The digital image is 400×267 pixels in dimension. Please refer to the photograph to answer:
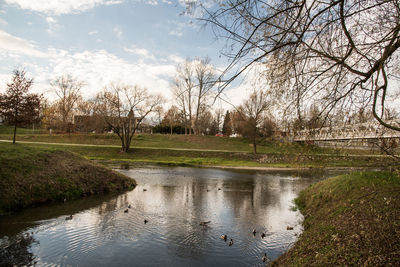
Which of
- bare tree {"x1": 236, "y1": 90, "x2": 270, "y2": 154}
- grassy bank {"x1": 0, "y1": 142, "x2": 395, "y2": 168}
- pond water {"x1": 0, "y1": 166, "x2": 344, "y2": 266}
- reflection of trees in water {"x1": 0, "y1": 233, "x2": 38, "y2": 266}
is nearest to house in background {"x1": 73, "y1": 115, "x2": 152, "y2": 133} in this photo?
grassy bank {"x1": 0, "y1": 142, "x2": 395, "y2": 168}

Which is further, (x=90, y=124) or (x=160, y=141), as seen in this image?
(x=90, y=124)

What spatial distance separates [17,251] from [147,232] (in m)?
3.60

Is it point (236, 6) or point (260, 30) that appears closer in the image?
point (236, 6)

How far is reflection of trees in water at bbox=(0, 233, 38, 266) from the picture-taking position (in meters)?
6.63

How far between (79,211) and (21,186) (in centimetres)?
265

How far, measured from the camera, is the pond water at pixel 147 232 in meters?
7.25

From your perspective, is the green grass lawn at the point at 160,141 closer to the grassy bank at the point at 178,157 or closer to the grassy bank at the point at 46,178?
the grassy bank at the point at 178,157

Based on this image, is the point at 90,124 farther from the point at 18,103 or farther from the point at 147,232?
the point at 147,232

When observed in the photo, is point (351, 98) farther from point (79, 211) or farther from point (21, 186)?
point (21, 186)

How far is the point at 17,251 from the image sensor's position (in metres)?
7.24

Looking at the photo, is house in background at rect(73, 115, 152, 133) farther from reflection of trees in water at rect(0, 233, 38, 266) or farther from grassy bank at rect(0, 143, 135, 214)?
reflection of trees in water at rect(0, 233, 38, 266)

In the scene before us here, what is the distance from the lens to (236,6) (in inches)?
165

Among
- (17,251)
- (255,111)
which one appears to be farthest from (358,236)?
(255,111)

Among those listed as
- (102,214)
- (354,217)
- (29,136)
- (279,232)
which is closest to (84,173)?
(102,214)
